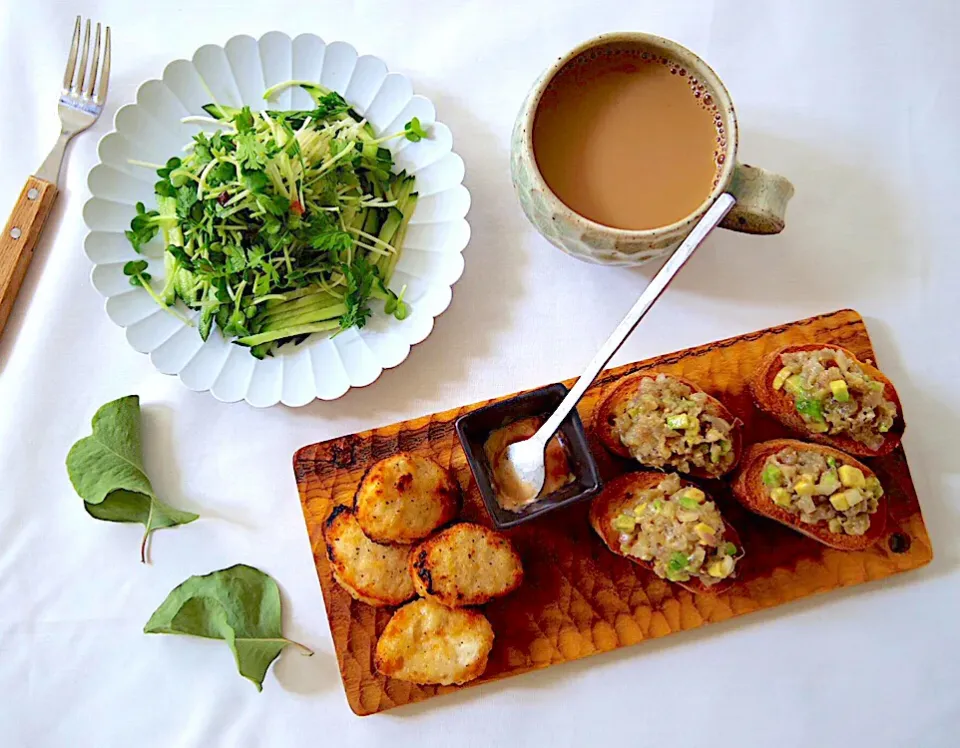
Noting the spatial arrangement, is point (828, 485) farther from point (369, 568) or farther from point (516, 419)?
point (369, 568)

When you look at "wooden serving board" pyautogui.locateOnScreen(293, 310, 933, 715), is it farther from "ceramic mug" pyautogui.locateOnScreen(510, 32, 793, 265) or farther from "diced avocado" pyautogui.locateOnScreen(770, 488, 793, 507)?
"ceramic mug" pyautogui.locateOnScreen(510, 32, 793, 265)

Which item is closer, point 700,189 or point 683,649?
point 700,189

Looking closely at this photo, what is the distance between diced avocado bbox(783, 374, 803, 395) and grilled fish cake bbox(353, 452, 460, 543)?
2.51 ft

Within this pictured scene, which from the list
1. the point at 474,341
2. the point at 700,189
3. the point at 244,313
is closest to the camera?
the point at 700,189

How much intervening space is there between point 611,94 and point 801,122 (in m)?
0.64

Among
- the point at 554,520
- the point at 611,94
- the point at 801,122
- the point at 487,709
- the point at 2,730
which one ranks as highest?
the point at 611,94

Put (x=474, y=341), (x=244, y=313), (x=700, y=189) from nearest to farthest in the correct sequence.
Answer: (x=700, y=189), (x=244, y=313), (x=474, y=341)

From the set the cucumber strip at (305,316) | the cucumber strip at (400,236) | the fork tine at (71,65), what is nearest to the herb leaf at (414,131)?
the cucumber strip at (400,236)

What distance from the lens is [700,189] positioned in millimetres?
1612

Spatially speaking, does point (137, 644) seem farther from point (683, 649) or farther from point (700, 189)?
point (700, 189)

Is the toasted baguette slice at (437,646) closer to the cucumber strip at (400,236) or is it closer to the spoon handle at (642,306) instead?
the spoon handle at (642,306)

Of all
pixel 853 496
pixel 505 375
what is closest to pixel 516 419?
pixel 505 375

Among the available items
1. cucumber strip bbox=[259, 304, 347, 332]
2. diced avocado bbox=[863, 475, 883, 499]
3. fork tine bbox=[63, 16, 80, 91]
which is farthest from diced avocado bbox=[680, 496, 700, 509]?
fork tine bbox=[63, 16, 80, 91]

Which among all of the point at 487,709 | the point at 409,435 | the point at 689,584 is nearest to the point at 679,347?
the point at 689,584
